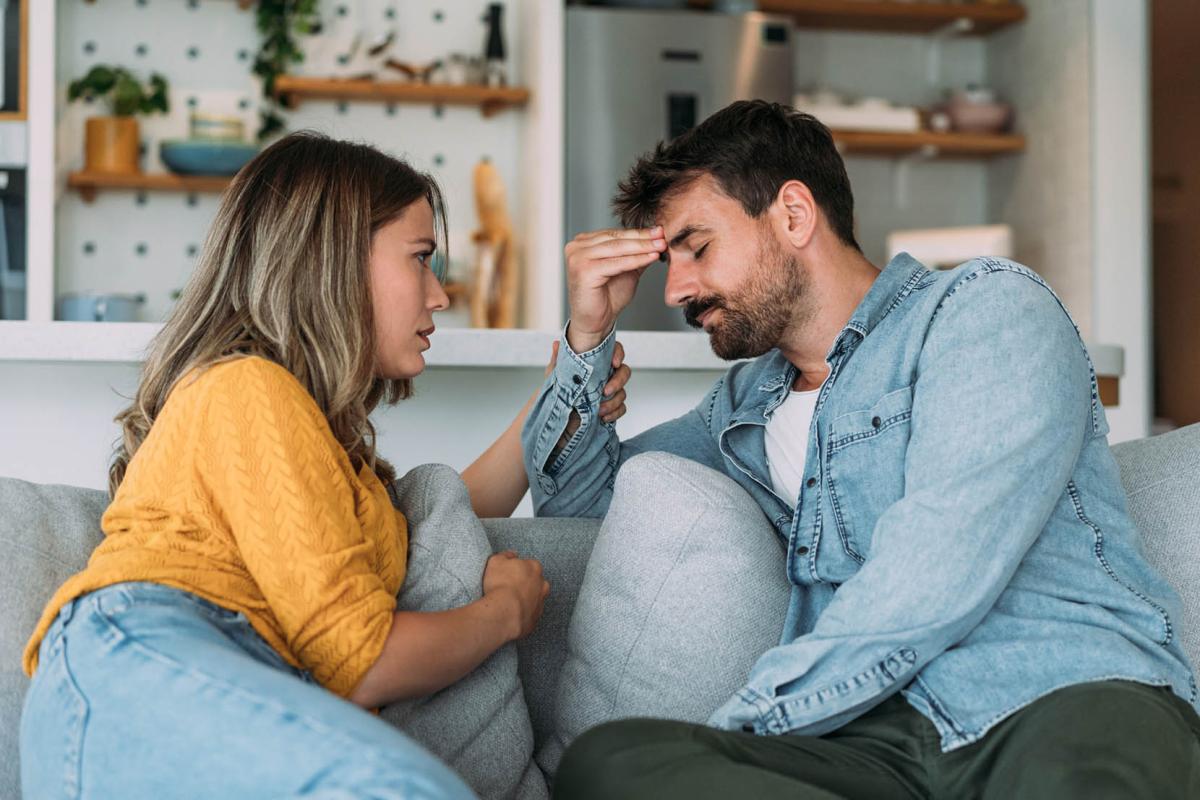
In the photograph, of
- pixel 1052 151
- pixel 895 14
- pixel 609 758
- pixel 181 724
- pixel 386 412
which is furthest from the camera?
pixel 895 14

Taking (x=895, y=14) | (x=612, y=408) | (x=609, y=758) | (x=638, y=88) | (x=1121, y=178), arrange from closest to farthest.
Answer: (x=609, y=758), (x=612, y=408), (x=638, y=88), (x=1121, y=178), (x=895, y=14)

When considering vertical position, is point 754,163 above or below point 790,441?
above

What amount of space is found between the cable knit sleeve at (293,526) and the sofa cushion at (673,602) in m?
0.34

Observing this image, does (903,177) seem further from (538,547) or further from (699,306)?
(538,547)

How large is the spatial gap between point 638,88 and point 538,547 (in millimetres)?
2726

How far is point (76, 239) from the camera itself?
4.31m

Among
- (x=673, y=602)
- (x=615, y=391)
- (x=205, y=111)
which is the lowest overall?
(x=673, y=602)

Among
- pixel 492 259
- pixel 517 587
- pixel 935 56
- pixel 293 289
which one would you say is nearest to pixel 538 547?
pixel 517 587

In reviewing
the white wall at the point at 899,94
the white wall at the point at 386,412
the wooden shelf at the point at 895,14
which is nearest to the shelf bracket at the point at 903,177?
the white wall at the point at 899,94

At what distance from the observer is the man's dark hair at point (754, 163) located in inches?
71.8

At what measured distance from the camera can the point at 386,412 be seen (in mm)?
2344

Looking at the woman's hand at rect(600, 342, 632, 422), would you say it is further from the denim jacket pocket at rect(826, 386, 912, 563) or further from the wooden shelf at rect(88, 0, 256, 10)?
the wooden shelf at rect(88, 0, 256, 10)

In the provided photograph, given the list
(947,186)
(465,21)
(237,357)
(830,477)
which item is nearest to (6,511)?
(237,357)

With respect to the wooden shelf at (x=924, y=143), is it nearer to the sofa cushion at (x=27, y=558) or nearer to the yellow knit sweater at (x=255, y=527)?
the sofa cushion at (x=27, y=558)
